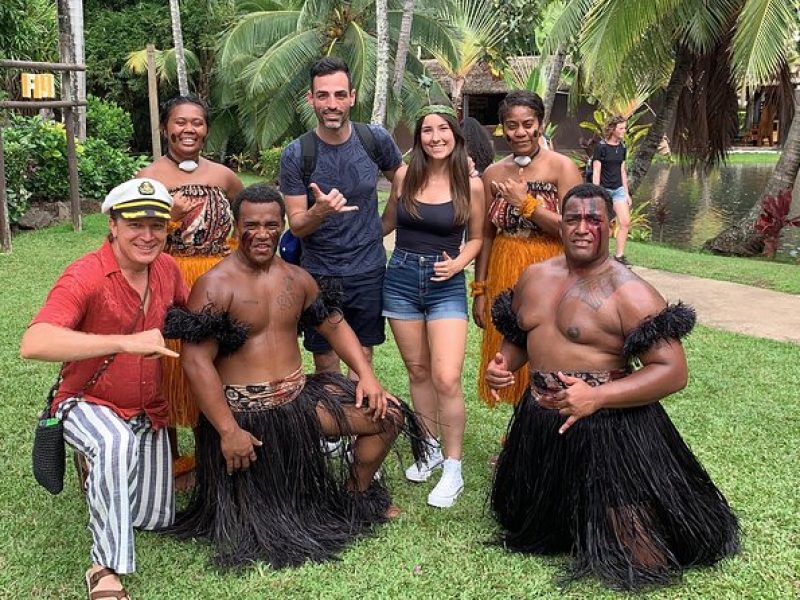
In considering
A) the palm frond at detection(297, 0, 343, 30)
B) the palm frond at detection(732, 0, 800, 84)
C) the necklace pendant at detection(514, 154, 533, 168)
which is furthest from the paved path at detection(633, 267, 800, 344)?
the palm frond at detection(297, 0, 343, 30)

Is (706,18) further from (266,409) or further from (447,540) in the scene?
(266,409)

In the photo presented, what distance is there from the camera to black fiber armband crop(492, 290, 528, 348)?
318 centimetres

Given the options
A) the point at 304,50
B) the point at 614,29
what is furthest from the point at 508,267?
the point at 304,50

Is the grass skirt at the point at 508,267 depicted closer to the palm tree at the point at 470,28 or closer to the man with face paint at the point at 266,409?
the man with face paint at the point at 266,409

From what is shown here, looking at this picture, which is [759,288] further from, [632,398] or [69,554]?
[69,554]

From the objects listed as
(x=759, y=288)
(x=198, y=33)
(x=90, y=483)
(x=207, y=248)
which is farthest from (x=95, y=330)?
(x=198, y=33)

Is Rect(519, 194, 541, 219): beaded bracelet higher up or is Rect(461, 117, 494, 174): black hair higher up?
Rect(461, 117, 494, 174): black hair

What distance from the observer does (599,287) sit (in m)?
2.91

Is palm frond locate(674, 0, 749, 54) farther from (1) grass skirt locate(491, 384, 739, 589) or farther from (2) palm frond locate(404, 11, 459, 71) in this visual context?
(1) grass skirt locate(491, 384, 739, 589)

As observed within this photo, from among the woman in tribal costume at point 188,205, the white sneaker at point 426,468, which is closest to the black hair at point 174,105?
the woman in tribal costume at point 188,205

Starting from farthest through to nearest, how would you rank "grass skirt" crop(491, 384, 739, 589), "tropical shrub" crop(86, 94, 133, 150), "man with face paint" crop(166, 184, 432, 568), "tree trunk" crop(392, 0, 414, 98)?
"tropical shrub" crop(86, 94, 133, 150) < "tree trunk" crop(392, 0, 414, 98) < "man with face paint" crop(166, 184, 432, 568) < "grass skirt" crop(491, 384, 739, 589)

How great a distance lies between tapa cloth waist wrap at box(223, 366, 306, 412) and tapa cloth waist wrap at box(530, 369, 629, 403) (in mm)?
926

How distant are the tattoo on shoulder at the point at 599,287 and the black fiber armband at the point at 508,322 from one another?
0.29 m

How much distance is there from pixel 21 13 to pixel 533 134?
8.49 meters
